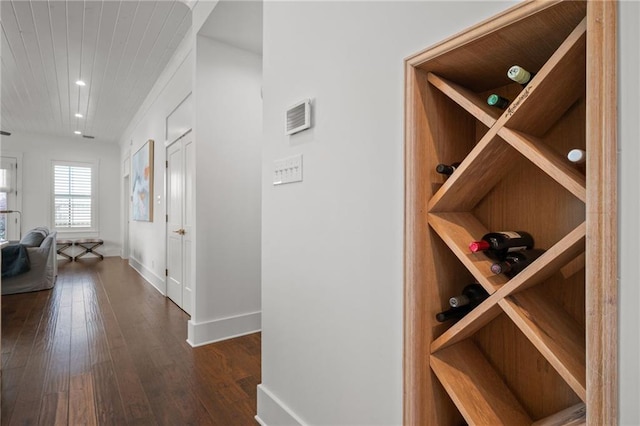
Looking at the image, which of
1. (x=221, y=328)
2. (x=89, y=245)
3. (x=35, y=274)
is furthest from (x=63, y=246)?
(x=221, y=328)

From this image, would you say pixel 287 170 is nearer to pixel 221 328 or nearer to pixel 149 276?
pixel 221 328

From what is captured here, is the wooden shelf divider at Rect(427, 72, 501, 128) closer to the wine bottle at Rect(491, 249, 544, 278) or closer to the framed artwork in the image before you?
the wine bottle at Rect(491, 249, 544, 278)

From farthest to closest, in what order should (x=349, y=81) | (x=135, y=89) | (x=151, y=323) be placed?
(x=135, y=89) → (x=151, y=323) → (x=349, y=81)

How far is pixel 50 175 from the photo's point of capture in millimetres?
7492

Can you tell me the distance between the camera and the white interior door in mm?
3516

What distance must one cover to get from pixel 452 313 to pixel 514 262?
23cm

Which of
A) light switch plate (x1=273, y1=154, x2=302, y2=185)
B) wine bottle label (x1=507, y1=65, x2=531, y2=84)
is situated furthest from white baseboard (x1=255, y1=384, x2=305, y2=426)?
wine bottle label (x1=507, y1=65, x2=531, y2=84)

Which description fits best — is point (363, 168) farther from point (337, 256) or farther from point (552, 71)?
point (552, 71)

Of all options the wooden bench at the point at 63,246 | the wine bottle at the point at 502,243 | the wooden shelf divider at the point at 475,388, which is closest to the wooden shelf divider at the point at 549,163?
the wine bottle at the point at 502,243

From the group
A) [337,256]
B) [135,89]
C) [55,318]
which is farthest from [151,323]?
[135,89]

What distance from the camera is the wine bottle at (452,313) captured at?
0.94 meters
